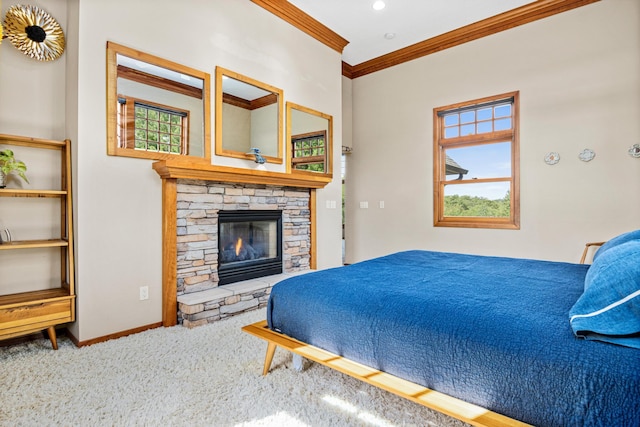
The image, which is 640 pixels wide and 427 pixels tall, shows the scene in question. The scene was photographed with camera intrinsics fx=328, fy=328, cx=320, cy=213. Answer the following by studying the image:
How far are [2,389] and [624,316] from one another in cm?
283

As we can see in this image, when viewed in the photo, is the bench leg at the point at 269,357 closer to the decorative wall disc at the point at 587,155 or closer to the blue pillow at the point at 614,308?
the blue pillow at the point at 614,308

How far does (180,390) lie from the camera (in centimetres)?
178

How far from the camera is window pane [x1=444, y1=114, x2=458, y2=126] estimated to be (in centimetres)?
438

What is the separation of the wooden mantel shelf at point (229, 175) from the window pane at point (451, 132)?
5.95ft

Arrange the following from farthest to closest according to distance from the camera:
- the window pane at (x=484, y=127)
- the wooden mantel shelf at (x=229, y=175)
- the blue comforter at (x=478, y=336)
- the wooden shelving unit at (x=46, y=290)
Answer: the window pane at (x=484, y=127), the wooden mantel shelf at (x=229, y=175), the wooden shelving unit at (x=46, y=290), the blue comforter at (x=478, y=336)

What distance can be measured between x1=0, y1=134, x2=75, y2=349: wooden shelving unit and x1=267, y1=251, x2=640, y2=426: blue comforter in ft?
5.15

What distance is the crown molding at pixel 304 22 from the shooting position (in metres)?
3.60

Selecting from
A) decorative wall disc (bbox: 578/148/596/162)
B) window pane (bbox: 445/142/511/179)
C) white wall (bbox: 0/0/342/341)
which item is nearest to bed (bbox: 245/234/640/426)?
white wall (bbox: 0/0/342/341)

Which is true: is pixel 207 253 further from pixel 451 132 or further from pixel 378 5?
pixel 451 132

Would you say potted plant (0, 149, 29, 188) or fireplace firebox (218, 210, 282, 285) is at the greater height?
potted plant (0, 149, 29, 188)

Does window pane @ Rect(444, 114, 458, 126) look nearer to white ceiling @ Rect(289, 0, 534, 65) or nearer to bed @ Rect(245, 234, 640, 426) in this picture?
white ceiling @ Rect(289, 0, 534, 65)

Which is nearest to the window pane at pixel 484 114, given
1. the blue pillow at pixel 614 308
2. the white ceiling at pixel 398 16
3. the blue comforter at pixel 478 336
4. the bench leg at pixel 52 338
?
the white ceiling at pixel 398 16

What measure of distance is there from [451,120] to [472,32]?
107 cm

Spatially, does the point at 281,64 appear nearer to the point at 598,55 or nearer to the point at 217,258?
the point at 217,258
